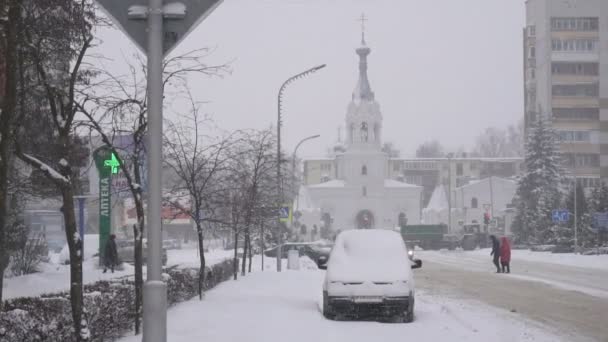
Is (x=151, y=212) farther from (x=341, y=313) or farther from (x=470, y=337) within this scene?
(x=341, y=313)

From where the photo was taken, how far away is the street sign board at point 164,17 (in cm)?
557

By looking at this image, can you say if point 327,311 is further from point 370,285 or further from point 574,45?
point 574,45

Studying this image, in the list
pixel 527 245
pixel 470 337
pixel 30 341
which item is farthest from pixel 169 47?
pixel 527 245

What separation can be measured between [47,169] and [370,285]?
24.7ft

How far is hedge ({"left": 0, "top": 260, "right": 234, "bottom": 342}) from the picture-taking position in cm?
877

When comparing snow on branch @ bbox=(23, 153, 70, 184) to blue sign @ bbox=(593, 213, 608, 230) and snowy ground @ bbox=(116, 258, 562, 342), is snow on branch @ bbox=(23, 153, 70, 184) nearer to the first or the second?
snowy ground @ bbox=(116, 258, 562, 342)

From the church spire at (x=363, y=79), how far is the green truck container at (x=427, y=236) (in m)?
37.9

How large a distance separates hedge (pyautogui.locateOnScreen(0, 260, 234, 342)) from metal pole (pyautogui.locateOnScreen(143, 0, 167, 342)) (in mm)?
3331

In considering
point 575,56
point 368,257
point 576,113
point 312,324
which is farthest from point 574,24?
point 312,324

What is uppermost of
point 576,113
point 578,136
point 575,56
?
point 575,56

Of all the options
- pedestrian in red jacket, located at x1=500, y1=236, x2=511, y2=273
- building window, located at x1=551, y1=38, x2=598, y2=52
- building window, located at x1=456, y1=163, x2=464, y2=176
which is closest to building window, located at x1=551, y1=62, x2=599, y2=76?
building window, located at x1=551, y1=38, x2=598, y2=52

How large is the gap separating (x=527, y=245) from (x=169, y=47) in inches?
2791

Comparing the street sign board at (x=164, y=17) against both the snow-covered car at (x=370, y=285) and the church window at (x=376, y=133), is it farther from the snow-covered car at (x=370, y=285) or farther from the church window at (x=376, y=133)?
the church window at (x=376, y=133)

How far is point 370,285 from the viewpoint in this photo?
50.1 feet
